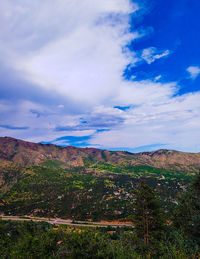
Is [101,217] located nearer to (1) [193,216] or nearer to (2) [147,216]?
(2) [147,216]

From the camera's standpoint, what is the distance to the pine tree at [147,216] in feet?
67.3

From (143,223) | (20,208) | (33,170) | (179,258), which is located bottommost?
(20,208)

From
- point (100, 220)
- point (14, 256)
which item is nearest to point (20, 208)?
point (100, 220)

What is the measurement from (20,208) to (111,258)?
118 metres

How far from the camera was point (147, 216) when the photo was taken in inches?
851

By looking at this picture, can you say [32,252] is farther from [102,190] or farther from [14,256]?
[102,190]

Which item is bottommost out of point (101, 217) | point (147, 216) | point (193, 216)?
point (101, 217)

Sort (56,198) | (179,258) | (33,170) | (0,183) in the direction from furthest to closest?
1. (33,170)
2. (0,183)
3. (56,198)
4. (179,258)

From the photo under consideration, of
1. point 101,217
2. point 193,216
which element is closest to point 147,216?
point 193,216

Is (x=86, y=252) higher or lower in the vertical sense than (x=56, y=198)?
higher

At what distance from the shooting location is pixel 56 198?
114500mm

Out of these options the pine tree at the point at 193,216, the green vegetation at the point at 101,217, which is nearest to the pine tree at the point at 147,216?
the green vegetation at the point at 101,217

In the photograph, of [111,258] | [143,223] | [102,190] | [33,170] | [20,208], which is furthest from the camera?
[33,170]

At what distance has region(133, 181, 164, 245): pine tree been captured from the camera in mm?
20500
